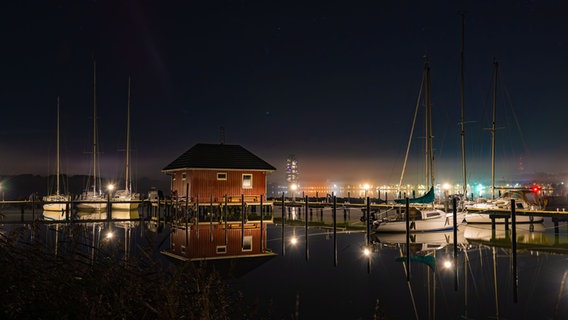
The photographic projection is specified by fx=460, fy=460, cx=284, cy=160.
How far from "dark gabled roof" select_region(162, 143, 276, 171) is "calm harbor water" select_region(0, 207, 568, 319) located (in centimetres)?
1234

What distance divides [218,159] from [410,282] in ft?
86.8

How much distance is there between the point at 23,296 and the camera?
6.27m

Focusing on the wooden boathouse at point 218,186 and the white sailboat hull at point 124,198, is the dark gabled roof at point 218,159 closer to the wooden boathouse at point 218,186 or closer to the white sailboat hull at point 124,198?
the wooden boathouse at point 218,186

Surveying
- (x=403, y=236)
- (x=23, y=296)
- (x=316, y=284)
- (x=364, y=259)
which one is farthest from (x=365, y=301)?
(x=403, y=236)

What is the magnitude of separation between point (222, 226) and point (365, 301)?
2410cm

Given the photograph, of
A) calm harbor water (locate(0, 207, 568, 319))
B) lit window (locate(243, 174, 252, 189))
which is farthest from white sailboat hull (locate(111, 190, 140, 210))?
calm harbor water (locate(0, 207, 568, 319))

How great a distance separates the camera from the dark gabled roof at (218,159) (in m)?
40.5

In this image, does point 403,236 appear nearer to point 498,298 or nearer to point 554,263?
point 554,263

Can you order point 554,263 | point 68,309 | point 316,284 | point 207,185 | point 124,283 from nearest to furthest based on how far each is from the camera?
point 68,309
point 124,283
point 316,284
point 554,263
point 207,185

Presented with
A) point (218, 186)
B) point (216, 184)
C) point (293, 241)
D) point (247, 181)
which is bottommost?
point (293, 241)

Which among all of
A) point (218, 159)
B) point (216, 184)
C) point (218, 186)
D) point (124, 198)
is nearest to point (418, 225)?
point (218, 186)

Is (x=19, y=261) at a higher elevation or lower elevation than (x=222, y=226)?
higher

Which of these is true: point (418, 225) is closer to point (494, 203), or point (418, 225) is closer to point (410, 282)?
point (494, 203)

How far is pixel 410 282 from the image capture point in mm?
17922
